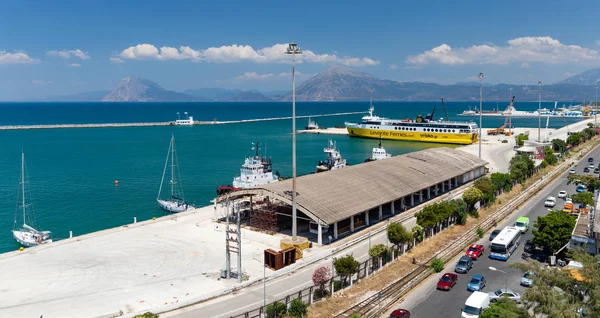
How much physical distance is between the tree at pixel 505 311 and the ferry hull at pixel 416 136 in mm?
109555

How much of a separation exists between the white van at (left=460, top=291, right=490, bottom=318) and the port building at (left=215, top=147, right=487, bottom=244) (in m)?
11.9

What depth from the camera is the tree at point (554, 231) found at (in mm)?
30500

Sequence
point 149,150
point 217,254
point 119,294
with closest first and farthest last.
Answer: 1. point 119,294
2. point 217,254
3. point 149,150

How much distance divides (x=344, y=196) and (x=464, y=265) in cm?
1148

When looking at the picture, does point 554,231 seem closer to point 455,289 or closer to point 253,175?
point 455,289

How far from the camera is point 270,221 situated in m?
38.3

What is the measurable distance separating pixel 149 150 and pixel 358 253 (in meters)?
87.9

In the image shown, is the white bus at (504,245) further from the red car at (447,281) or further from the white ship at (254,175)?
the white ship at (254,175)

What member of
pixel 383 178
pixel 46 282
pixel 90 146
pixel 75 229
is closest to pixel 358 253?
pixel 383 178

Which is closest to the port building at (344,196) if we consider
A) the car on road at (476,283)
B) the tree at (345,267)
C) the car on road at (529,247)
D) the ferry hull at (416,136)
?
the tree at (345,267)

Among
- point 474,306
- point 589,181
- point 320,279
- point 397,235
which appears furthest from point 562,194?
point 320,279

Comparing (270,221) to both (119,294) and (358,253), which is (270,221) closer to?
(358,253)

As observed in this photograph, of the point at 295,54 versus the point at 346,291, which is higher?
the point at 295,54

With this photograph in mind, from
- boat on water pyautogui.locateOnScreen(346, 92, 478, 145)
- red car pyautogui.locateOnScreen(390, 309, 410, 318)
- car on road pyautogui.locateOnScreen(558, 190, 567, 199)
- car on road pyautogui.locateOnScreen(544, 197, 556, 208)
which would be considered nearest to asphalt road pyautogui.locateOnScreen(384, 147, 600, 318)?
red car pyautogui.locateOnScreen(390, 309, 410, 318)
